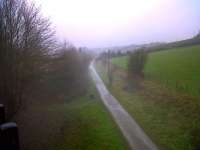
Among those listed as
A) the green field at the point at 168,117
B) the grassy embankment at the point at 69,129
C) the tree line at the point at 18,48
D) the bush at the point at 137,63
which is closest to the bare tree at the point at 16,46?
the tree line at the point at 18,48

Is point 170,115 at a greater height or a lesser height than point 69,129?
greater

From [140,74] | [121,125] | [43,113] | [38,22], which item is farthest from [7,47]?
[140,74]

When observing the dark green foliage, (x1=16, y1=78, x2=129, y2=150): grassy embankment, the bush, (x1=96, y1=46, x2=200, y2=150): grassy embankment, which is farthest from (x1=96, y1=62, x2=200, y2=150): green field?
the bush

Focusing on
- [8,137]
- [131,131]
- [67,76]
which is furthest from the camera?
[67,76]

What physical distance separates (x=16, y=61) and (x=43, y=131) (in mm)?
4246

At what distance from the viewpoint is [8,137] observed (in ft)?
25.2

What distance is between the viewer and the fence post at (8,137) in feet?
25.0

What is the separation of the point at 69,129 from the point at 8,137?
237 inches

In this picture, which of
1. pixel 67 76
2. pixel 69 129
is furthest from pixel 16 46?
pixel 67 76

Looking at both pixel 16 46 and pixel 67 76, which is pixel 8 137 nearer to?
pixel 16 46

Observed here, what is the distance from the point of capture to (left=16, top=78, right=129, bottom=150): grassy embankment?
11.0m

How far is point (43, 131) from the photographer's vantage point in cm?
1295

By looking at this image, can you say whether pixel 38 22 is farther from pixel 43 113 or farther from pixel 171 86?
pixel 171 86

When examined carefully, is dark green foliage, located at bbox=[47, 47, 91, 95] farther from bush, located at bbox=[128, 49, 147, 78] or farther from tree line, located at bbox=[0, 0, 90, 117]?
tree line, located at bbox=[0, 0, 90, 117]
